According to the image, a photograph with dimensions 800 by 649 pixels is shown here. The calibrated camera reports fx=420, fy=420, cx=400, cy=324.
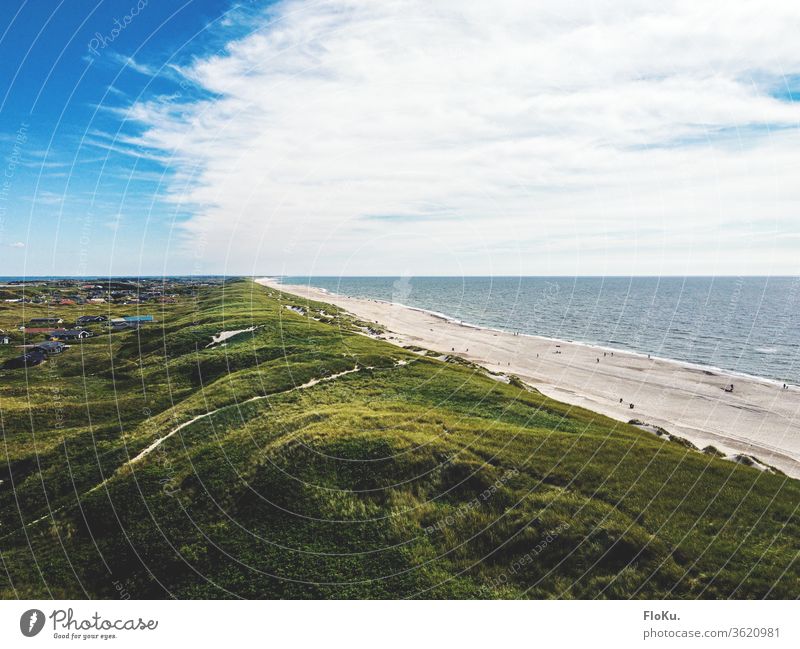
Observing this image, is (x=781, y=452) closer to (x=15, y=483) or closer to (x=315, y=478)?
(x=315, y=478)

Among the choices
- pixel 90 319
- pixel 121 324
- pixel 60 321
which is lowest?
pixel 121 324

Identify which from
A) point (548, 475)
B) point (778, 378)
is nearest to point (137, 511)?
point (548, 475)

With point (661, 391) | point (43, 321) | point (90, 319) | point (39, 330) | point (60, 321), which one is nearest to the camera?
point (661, 391)

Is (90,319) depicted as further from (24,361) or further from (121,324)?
(24,361)
